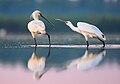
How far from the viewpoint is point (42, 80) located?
A: 4.26 metres

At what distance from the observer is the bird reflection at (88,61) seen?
15.7ft

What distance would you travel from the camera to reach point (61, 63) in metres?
4.89

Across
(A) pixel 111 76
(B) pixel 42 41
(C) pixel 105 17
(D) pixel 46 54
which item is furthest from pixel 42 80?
(C) pixel 105 17

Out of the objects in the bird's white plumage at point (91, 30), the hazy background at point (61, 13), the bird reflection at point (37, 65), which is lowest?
the bird reflection at point (37, 65)

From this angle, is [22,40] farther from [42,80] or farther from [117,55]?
[42,80]

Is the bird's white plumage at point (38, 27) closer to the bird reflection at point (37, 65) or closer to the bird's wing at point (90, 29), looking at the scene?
the bird's wing at point (90, 29)

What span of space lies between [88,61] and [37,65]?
533 mm

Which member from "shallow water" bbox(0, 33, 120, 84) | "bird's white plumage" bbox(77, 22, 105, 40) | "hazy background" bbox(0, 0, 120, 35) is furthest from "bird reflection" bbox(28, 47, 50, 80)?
"hazy background" bbox(0, 0, 120, 35)

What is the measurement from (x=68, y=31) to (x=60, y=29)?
6.1 inches

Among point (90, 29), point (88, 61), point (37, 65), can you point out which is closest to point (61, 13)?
point (90, 29)

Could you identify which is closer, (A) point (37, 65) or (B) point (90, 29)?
(A) point (37, 65)

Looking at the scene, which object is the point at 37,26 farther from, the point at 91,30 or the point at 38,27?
the point at 91,30

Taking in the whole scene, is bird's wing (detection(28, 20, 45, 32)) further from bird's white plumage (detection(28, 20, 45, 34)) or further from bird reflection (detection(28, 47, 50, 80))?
bird reflection (detection(28, 47, 50, 80))

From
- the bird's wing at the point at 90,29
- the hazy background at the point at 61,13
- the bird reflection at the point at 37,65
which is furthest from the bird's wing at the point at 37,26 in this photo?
the hazy background at the point at 61,13
